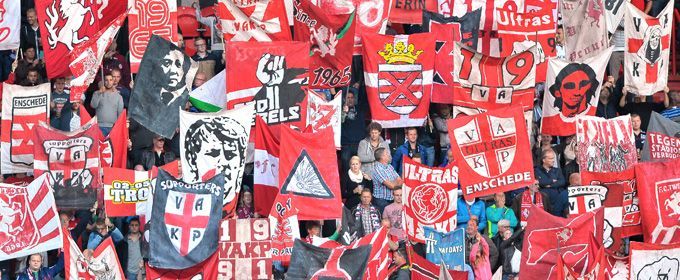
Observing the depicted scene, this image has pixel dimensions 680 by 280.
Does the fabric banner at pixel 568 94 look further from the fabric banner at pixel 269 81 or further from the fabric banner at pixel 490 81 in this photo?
the fabric banner at pixel 269 81

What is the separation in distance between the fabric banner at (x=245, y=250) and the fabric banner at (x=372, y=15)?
5.31 meters

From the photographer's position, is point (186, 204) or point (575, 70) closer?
point (186, 204)

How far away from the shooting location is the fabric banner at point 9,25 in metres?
32.5

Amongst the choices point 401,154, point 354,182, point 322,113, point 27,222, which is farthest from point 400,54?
point 27,222

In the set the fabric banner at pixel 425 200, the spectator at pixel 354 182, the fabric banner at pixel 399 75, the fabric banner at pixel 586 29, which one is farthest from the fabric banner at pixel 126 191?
the fabric banner at pixel 586 29

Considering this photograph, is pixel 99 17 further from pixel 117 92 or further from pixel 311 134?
pixel 311 134

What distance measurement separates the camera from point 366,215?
29906 mm

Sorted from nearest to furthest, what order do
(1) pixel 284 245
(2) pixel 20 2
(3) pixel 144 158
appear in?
(1) pixel 284 245 → (3) pixel 144 158 → (2) pixel 20 2

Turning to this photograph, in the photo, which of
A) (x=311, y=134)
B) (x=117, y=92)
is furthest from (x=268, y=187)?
(x=117, y=92)

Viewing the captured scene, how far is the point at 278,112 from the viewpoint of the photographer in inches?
1219

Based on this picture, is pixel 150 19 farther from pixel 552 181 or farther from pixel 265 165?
pixel 552 181

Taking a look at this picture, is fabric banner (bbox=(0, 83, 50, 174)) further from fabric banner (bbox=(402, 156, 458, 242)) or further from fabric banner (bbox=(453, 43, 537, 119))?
fabric banner (bbox=(453, 43, 537, 119))

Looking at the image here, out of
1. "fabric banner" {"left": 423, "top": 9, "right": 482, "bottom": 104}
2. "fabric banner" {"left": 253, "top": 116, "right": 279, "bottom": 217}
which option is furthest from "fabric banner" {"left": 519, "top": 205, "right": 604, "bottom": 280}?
"fabric banner" {"left": 423, "top": 9, "right": 482, "bottom": 104}

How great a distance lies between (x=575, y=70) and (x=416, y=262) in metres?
5.06
